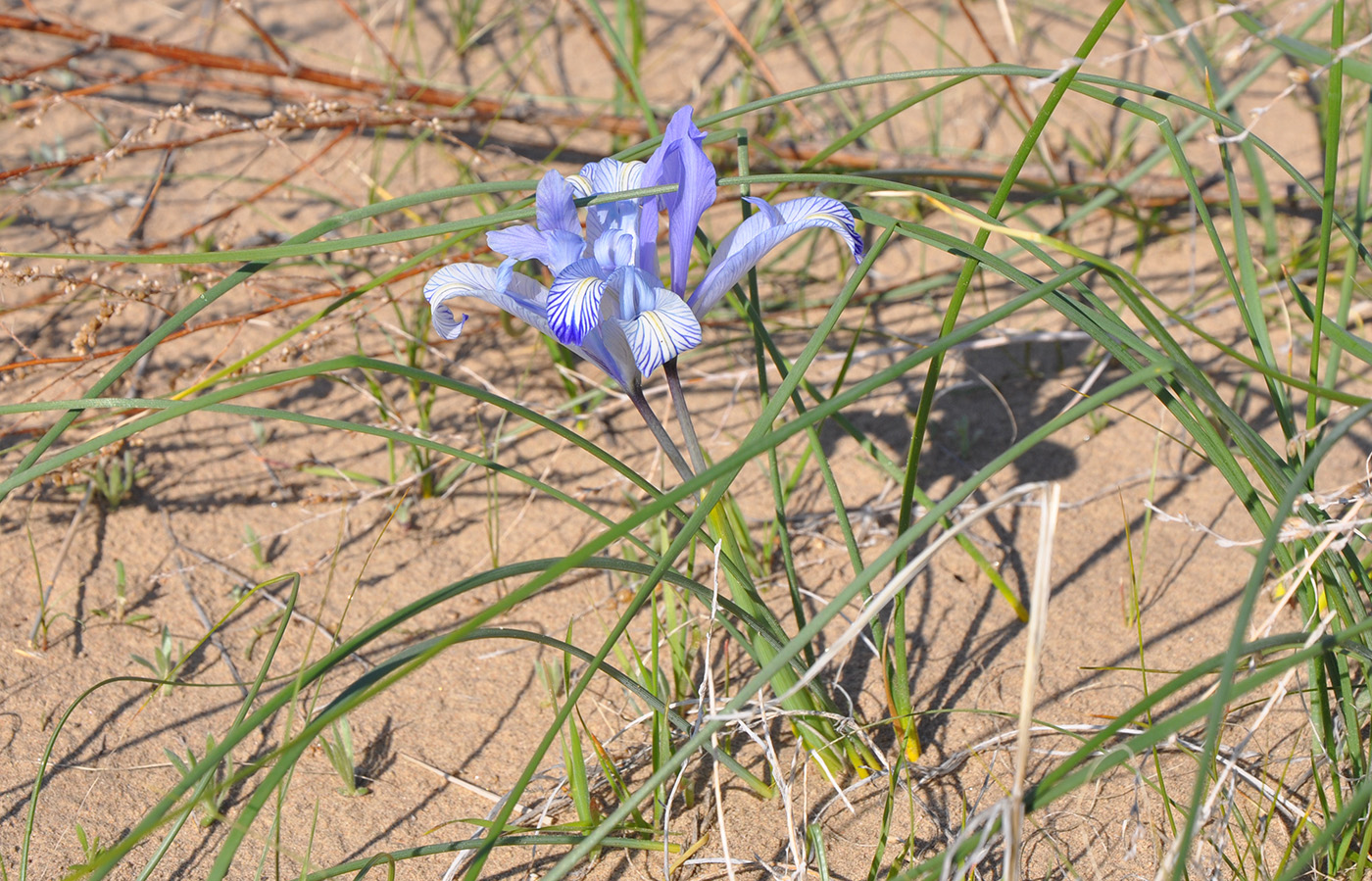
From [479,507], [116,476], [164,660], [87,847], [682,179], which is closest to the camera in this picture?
[682,179]

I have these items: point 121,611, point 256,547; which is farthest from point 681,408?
point 121,611

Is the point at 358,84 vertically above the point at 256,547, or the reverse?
the point at 358,84

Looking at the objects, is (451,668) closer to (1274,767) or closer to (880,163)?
(1274,767)

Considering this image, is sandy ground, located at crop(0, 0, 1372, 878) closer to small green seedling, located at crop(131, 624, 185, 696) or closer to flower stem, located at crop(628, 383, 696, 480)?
small green seedling, located at crop(131, 624, 185, 696)

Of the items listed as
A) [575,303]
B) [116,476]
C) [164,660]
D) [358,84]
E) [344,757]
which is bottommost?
[344,757]

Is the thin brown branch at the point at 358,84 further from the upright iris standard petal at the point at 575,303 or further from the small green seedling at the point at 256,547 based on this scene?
the upright iris standard petal at the point at 575,303

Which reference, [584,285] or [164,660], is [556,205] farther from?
[164,660]

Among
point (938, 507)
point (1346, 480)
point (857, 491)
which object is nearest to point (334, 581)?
point (857, 491)
